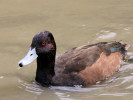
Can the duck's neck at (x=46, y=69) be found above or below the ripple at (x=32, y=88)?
above

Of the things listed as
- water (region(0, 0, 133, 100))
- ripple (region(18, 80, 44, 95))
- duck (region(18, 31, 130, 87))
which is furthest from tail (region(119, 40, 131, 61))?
ripple (region(18, 80, 44, 95))

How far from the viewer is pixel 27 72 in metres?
7.87

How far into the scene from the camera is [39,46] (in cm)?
678

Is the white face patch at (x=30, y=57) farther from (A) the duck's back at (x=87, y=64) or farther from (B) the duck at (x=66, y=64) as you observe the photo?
(A) the duck's back at (x=87, y=64)

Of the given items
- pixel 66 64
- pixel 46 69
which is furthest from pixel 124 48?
pixel 46 69

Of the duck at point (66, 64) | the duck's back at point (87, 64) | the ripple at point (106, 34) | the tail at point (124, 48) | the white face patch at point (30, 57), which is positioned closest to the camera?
the white face patch at point (30, 57)

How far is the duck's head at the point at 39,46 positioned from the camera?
6.71 metres

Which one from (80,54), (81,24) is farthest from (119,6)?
(80,54)

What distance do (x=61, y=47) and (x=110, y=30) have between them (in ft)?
5.44

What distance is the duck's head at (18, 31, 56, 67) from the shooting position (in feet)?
22.0

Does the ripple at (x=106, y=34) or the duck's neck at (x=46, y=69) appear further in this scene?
the ripple at (x=106, y=34)

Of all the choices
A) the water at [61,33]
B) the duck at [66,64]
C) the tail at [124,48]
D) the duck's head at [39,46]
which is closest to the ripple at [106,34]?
the water at [61,33]

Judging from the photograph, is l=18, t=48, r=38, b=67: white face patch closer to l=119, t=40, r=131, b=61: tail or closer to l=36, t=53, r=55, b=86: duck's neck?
l=36, t=53, r=55, b=86: duck's neck

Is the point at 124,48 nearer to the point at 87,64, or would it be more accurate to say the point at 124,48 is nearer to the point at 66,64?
the point at 87,64
